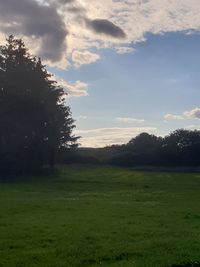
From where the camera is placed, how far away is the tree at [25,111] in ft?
267

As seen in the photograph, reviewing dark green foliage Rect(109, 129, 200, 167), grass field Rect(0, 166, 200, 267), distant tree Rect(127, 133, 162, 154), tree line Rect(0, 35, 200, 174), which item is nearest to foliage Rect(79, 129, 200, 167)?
dark green foliage Rect(109, 129, 200, 167)

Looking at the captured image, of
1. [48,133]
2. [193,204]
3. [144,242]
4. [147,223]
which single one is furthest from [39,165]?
[144,242]

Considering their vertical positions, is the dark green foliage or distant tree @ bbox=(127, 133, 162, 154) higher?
distant tree @ bbox=(127, 133, 162, 154)

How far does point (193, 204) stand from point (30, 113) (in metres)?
51.3

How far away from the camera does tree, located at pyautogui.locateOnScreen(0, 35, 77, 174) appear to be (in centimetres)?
8125

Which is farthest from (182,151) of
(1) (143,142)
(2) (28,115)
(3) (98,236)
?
(3) (98,236)

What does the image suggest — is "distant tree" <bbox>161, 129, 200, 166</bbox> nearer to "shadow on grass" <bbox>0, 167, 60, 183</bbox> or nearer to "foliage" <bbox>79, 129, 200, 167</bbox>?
"foliage" <bbox>79, 129, 200, 167</bbox>

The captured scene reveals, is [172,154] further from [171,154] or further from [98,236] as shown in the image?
[98,236]

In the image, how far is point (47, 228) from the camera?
2178cm

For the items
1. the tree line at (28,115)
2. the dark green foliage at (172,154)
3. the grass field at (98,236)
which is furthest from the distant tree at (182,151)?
the grass field at (98,236)

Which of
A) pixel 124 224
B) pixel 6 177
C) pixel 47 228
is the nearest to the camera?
pixel 47 228

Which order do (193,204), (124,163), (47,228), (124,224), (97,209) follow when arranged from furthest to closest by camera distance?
(124,163)
(193,204)
(97,209)
(124,224)
(47,228)

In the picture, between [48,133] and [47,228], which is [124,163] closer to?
[48,133]

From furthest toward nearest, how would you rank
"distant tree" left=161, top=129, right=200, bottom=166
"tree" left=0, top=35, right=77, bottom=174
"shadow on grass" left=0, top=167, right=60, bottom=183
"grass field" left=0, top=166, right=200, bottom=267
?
"distant tree" left=161, top=129, right=200, bottom=166 < "tree" left=0, top=35, right=77, bottom=174 < "shadow on grass" left=0, top=167, right=60, bottom=183 < "grass field" left=0, top=166, right=200, bottom=267
